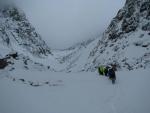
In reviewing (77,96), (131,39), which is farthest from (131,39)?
(77,96)

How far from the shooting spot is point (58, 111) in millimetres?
16500

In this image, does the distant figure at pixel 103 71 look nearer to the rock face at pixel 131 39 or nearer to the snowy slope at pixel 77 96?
the snowy slope at pixel 77 96

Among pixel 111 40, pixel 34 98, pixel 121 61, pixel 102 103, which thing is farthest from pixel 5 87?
pixel 111 40

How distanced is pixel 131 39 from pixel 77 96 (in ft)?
143

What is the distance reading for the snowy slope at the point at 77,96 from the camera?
16.2 meters

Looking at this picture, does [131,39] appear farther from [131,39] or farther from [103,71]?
[103,71]

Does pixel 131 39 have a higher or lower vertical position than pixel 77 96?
higher

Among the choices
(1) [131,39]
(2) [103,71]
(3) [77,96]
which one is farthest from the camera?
(1) [131,39]

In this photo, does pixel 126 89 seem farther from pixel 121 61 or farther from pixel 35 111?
pixel 121 61

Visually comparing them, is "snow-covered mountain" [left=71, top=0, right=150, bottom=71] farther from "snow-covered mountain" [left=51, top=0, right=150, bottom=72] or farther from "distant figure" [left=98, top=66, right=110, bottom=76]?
"distant figure" [left=98, top=66, right=110, bottom=76]

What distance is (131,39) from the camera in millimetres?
60562

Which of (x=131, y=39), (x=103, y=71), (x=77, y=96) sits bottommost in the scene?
(x=77, y=96)

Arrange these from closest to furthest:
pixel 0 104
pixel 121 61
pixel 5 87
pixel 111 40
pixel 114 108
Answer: pixel 114 108 < pixel 0 104 < pixel 5 87 < pixel 121 61 < pixel 111 40

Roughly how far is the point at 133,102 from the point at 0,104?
742 cm
